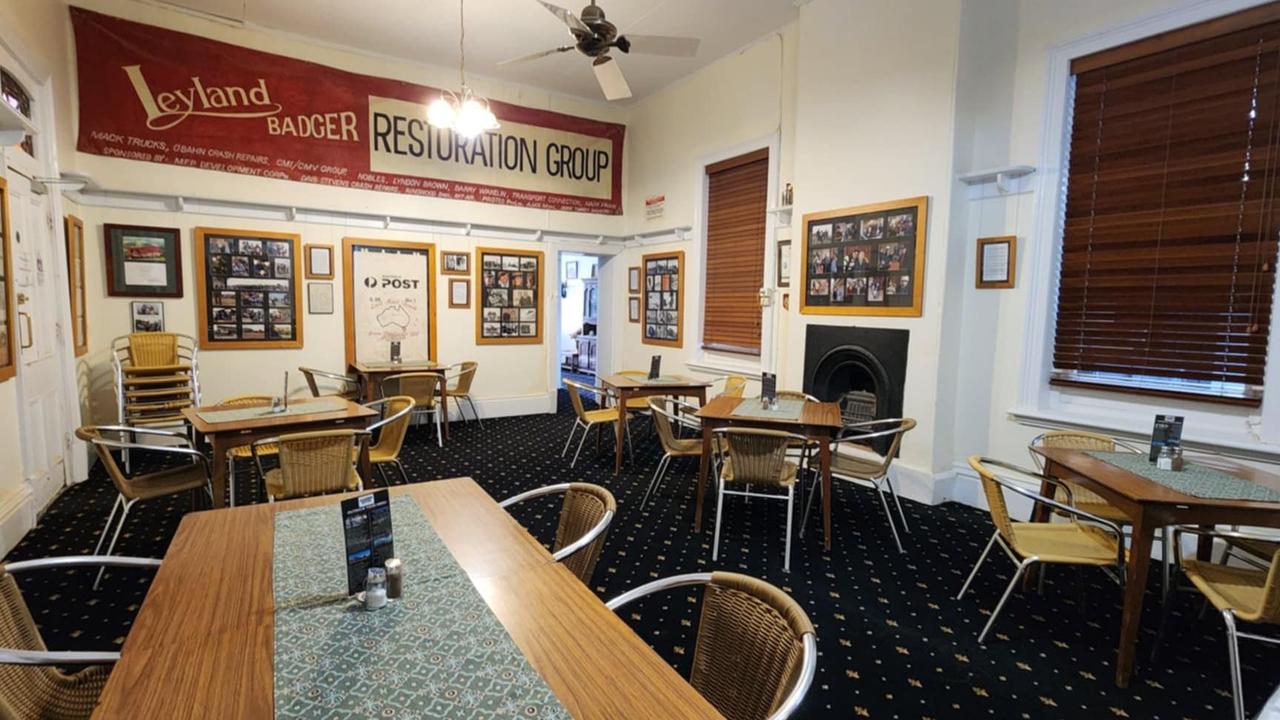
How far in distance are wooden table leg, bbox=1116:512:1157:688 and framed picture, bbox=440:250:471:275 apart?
6.65 metres

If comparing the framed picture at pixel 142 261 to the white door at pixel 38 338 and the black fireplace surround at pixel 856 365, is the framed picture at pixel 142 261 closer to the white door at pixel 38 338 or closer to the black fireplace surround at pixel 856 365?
the white door at pixel 38 338

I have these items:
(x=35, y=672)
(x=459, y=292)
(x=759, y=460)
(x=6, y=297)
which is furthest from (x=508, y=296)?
(x=35, y=672)

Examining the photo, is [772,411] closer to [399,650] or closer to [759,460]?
[759,460]

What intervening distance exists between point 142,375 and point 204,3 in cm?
351

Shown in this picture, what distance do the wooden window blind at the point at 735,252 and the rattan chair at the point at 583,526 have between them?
171 inches

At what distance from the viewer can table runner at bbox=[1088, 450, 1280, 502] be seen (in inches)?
91.2

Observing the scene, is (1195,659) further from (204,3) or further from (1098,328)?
(204,3)

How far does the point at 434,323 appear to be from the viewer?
23.2 feet

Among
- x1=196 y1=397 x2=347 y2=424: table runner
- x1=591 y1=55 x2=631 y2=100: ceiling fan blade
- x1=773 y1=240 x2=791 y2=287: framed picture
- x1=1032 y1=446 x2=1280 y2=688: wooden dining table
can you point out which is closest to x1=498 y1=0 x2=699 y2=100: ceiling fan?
x1=591 y1=55 x2=631 y2=100: ceiling fan blade

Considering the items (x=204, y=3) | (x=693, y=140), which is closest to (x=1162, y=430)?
(x=693, y=140)

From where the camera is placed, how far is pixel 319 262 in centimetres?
632

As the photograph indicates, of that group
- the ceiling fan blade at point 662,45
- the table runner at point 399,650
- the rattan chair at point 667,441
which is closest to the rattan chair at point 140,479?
the table runner at point 399,650

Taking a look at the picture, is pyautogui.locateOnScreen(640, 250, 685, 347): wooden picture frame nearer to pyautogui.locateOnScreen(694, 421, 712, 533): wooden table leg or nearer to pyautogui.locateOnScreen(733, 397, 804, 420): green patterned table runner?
pyautogui.locateOnScreen(733, 397, 804, 420): green patterned table runner

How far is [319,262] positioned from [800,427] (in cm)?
544
